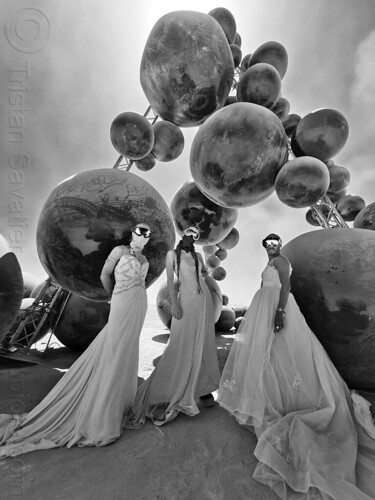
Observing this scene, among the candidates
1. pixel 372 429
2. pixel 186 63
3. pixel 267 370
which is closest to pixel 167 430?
pixel 267 370

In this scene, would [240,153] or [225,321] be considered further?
[225,321]

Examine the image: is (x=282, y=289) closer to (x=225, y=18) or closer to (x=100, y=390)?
(x=100, y=390)

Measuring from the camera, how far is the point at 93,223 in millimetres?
2928

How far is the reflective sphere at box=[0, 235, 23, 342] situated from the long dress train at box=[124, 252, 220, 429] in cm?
170

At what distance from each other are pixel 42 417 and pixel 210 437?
133 cm

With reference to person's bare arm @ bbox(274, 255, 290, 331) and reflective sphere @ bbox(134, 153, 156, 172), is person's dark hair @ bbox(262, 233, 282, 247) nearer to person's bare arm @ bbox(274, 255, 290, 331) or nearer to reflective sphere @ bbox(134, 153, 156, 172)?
person's bare arm @ bbox(274, 255, 290, 331)

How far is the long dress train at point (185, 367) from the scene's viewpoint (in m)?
2.42

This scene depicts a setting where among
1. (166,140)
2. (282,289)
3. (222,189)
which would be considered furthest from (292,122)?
(282,289)

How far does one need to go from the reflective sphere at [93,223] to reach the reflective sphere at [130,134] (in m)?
1.12

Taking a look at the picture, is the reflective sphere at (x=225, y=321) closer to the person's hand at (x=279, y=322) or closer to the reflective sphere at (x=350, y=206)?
the reflective sphere at (x=350, y=206)

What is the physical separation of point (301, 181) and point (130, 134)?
102 inches

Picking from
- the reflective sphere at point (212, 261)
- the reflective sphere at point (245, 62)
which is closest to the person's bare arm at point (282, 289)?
the reflective sphere at point (212, 261)

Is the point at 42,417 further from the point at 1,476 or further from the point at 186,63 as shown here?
the point at 186,63

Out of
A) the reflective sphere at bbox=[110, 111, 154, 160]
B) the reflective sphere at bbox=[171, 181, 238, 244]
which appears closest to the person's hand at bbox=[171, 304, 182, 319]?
the reflective sphere at bbox=[171, 181, 238, 244]
